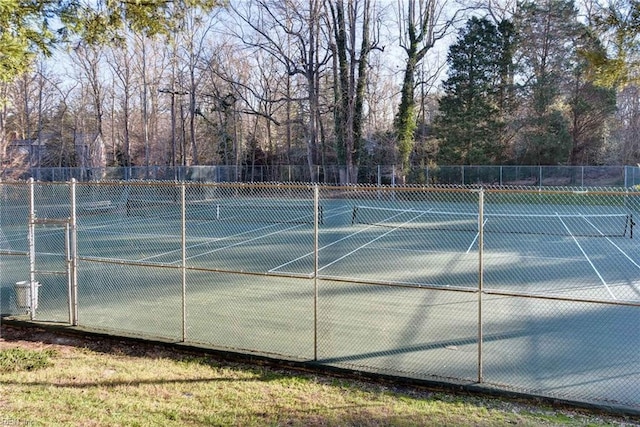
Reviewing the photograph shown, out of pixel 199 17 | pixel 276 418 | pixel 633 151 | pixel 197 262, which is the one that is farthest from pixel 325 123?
pixel 276 418

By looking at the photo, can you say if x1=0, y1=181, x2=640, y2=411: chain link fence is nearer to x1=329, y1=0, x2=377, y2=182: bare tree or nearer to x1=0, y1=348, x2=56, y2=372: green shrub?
x1=0, y1=348, x2=56, y2=372: green shrub

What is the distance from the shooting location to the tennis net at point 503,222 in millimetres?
22328

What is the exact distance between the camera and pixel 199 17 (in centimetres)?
802

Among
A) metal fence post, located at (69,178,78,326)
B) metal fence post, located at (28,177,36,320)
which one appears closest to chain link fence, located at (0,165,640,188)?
metal fence post, located at (28,177,36,320)

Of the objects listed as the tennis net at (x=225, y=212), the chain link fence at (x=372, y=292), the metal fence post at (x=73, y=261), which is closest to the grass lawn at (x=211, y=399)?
the chain link fence at (x=372, y=292)

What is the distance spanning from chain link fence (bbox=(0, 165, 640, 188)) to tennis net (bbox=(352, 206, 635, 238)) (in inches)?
284

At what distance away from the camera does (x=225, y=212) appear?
29562 millimetres

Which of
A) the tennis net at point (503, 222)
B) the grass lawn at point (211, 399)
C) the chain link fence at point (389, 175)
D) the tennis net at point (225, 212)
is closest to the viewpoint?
the grass lawn at point (211, 399)

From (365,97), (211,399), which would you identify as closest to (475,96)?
(365,97)

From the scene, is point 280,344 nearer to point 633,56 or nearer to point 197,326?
point 197,326

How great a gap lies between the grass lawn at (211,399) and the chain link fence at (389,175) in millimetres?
29001

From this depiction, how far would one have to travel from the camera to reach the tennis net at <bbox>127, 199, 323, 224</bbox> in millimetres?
26861

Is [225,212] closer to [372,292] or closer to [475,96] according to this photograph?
[372,292]

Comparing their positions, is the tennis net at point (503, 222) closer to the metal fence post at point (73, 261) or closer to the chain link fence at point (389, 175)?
the chain link fence at point (389, 175)
